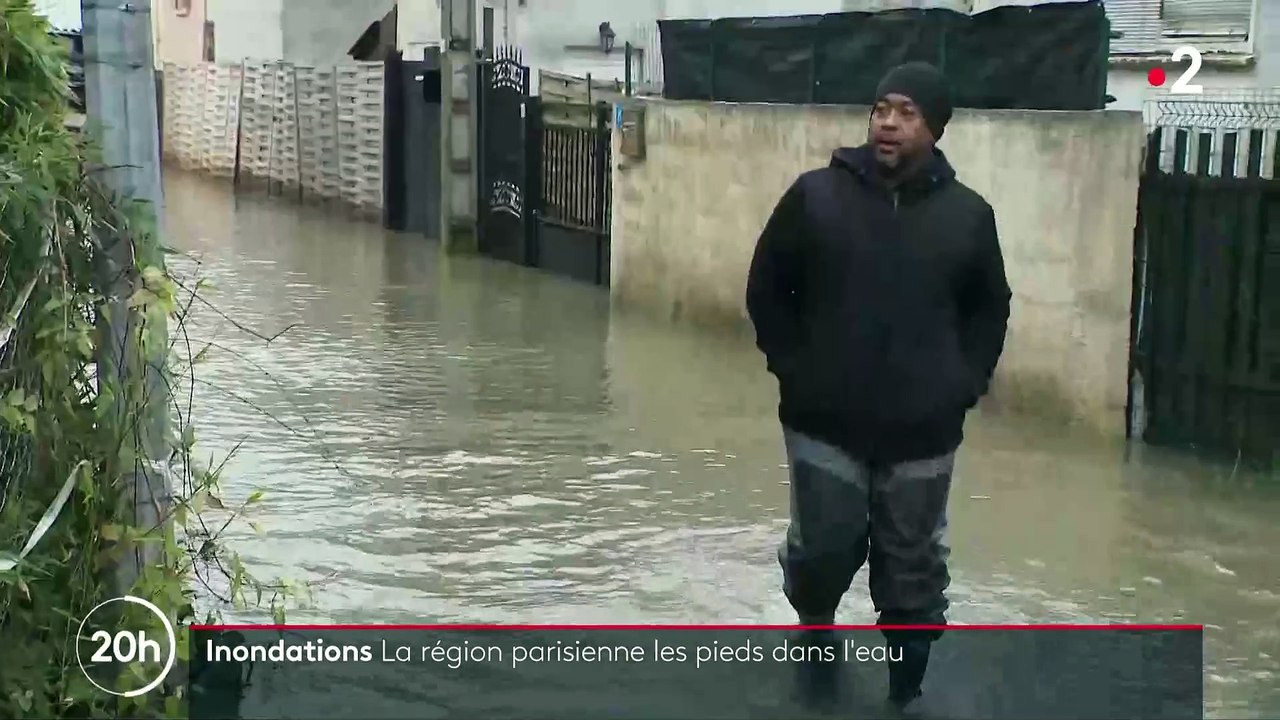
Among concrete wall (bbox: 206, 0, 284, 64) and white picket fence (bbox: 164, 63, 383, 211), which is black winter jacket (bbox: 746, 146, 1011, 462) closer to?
white picket fence (bbox: 164, 63, 383, 211)

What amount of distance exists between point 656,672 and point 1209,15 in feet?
25.9

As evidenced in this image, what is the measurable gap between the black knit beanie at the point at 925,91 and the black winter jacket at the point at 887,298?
4.2 inches

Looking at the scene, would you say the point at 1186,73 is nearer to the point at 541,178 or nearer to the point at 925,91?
the point at 541,178

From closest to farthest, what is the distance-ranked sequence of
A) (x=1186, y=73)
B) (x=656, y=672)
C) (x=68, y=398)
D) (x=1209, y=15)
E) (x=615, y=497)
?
(x=68, y=398), (x=656, y=672), (x=615, y=497), (x=1209, y=15), (x=1186, y=73)

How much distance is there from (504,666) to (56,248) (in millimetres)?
1921

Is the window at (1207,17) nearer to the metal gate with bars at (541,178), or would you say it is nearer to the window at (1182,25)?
the window at (1182,25)

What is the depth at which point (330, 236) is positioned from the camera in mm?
19016

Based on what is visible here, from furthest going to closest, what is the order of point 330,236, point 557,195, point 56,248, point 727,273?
point 330,236 → point 557,195 → point 727,273 → point 56,248

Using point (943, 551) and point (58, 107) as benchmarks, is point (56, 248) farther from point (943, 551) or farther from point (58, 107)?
point (943, 551)

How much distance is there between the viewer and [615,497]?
24.0 ft

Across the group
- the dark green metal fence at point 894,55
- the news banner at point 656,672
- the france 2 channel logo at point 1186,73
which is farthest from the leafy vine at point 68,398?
the france 2 channel logo at point 1186,73

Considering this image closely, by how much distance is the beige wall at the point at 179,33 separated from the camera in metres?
34.0

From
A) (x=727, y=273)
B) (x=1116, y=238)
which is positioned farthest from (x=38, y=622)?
(x=727, y=273)

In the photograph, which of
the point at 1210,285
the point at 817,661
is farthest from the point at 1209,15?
the point at 817,661
